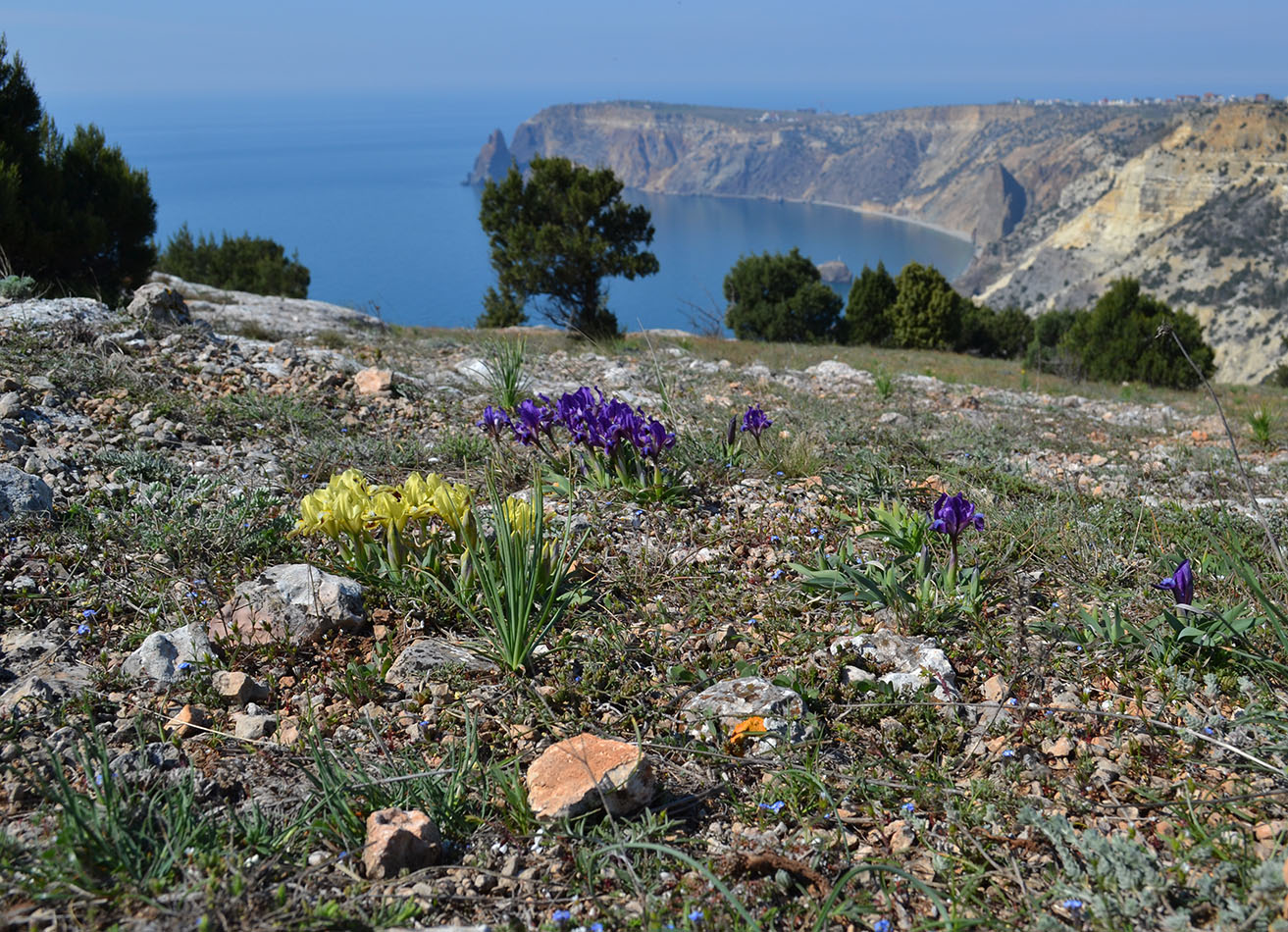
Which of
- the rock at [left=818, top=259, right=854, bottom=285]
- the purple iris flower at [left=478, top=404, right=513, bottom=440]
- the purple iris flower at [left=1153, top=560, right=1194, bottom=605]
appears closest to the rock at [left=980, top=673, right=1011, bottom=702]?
the purple iris flower at [left=1153, top=560, right=1194, bottom=605]

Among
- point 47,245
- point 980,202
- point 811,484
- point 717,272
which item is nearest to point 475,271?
point 717,272

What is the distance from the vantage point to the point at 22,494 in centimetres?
336

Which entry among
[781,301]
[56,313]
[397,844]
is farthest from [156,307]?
[781,301]

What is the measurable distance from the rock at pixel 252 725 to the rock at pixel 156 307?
17.8 feet

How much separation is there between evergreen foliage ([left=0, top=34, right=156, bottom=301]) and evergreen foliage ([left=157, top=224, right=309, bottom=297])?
13.7 metres

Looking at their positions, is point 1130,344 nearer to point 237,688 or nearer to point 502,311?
point 502,311

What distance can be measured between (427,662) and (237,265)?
27.3 meters

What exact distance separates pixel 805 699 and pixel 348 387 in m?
4.74

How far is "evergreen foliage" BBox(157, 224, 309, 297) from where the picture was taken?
83.1 feet

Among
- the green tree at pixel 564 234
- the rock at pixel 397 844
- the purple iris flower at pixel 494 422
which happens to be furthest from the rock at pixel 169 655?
the green tree at pixel 564 234

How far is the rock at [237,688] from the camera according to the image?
8.03 feet

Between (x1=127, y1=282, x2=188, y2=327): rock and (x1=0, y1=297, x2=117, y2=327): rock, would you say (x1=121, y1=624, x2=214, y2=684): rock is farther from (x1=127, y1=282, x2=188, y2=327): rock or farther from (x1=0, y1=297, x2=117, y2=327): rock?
(x1=127, y1=282, x2=188, y2=327): rock

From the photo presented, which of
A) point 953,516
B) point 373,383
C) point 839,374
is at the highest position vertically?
point 953,516

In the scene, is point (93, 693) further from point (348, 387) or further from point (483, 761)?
point (348, 387)
